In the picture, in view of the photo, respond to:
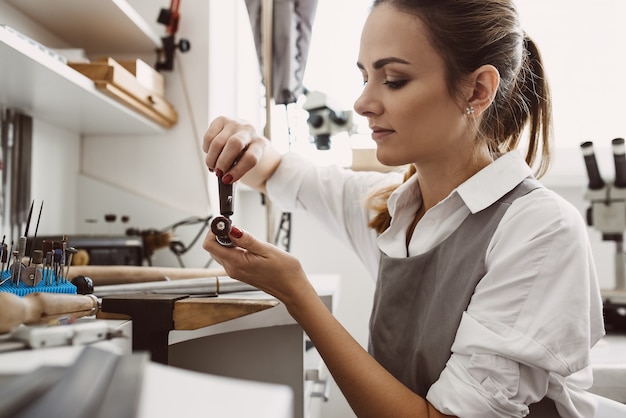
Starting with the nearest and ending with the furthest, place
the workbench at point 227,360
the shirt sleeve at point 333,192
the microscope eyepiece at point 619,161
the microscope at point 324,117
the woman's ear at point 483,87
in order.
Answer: the workbench at point 227,360
the woman's ear at point 483,87
the shirt sleeve at point 333,192
the microscope eyepiece at point 619,161
the microscope at point 324,117

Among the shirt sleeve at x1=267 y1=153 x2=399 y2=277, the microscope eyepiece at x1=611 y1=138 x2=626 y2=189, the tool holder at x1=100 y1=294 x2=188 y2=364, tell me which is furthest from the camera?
the microscope eyepiece at x1=611 y1=138 x2=626 y2=189

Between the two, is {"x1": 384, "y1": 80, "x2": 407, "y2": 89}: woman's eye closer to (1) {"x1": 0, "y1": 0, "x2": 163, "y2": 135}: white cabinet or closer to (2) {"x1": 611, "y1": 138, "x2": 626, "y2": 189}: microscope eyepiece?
(1) {"x1": 0, "y1": 0, "x2": 163, "y2": 135}: white cabinet

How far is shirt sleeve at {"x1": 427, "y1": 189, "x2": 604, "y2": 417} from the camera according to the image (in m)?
0.68

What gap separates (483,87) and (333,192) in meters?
0.44

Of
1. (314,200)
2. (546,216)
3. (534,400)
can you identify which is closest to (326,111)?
(314,200)

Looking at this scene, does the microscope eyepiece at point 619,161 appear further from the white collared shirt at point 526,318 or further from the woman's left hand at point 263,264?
the woman's left hand at point 263,264

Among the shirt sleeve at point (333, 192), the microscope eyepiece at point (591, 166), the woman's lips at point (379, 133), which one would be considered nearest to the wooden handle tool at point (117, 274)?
the shirt sleeve at point (333, 192)

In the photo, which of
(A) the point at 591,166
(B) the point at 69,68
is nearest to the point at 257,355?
(B) the point at 69,68

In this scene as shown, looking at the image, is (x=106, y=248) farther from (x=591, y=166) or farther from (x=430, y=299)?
(x=591, y=166)

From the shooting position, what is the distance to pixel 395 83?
875mm

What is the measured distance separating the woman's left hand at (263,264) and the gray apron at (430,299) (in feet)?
0.71

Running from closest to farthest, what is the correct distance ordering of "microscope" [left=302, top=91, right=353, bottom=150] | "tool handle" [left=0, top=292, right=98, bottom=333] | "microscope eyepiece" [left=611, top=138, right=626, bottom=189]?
"tool handle" [left=0, top=292, right=98, bottom=333] < "microscope eyepiece" [left=611, top=138, right=626, bottom=189] < "microscope" [left=302, top=91, right=353, bottom=150]

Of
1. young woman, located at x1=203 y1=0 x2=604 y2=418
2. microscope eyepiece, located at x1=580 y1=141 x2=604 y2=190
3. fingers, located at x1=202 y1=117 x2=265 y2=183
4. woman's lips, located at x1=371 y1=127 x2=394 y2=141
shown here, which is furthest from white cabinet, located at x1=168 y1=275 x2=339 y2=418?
microscope eyepiece, located at x1=580 y1=141 x2=604 y2=190

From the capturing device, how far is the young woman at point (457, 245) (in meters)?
0.70
